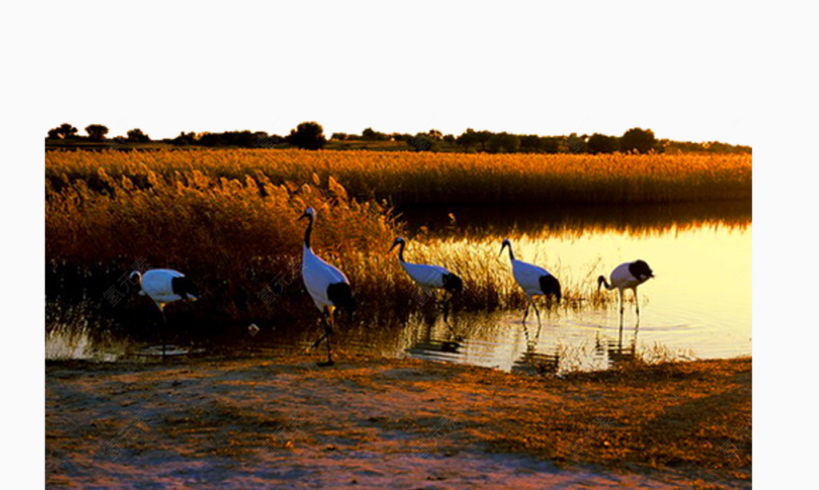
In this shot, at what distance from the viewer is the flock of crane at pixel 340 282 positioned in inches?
411

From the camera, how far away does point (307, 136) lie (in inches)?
1943

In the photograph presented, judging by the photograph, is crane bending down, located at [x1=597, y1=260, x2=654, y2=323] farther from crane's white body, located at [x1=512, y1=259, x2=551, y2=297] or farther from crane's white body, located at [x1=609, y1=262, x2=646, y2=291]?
crane's white body, located at [x1=512, y1=259, x2=551, y2=297]

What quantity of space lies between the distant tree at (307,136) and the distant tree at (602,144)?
20.0m

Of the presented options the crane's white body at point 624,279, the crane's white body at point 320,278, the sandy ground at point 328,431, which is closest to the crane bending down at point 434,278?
the crane's white body at point 624,279

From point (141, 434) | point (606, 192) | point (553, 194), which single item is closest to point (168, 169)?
point (553, 194)

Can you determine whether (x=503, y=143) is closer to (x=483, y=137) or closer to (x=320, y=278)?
(x=483, y=137)

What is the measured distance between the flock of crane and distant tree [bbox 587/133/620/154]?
45422 mm

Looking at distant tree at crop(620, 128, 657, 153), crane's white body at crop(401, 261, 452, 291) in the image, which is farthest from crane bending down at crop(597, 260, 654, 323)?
distant tree at crop(620, 128, 657, 153)

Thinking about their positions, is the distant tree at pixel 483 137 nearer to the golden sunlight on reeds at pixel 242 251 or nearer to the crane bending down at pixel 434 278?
the golden sunlight on reeds at pixel 242 251

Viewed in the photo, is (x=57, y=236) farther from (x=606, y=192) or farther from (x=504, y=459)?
(x=606, y=192)

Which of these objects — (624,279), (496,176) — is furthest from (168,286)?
(496,176)

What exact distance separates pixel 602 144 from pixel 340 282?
2065 inches

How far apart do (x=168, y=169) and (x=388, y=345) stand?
20.3m

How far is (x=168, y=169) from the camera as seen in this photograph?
30.3m
